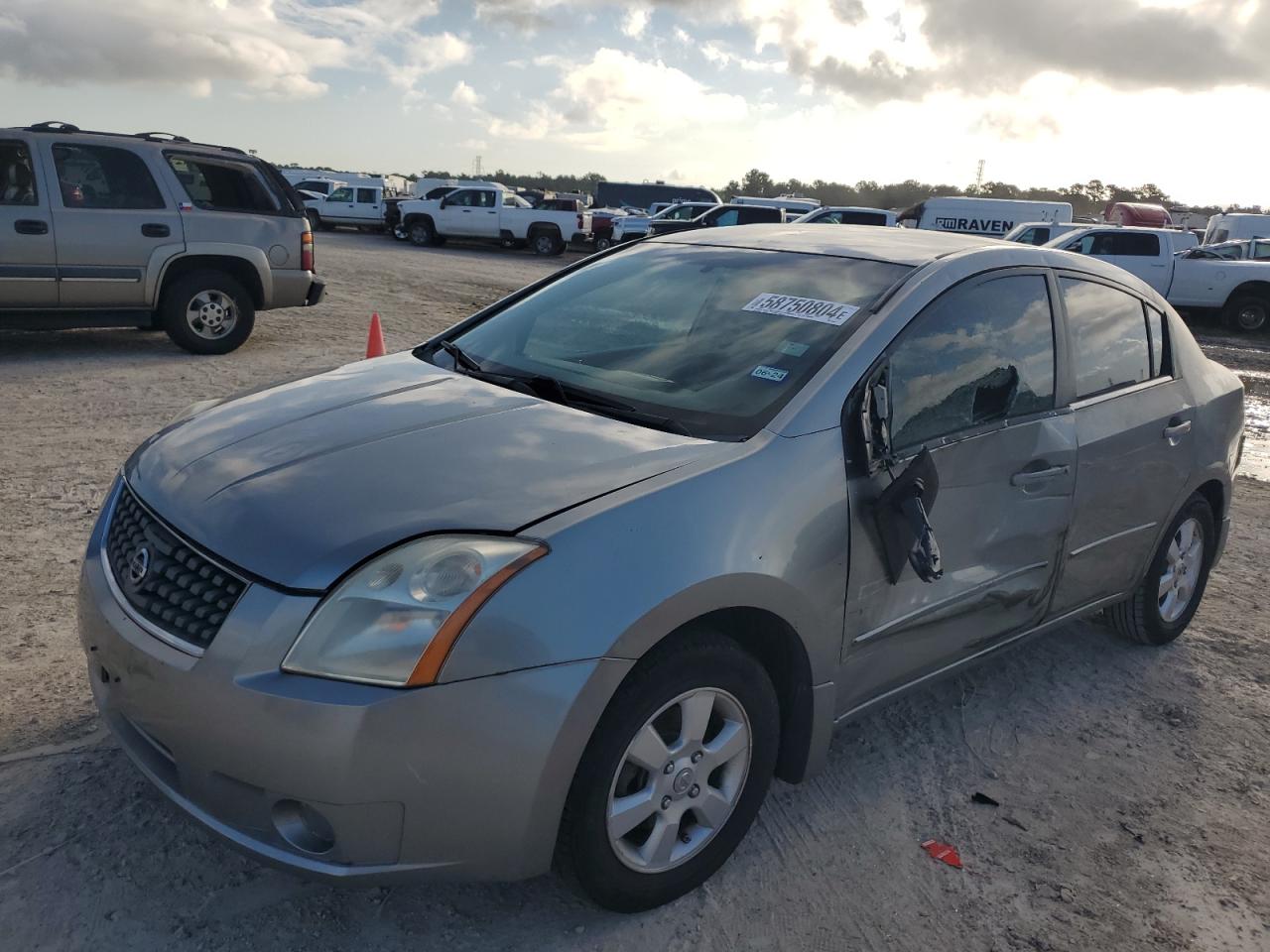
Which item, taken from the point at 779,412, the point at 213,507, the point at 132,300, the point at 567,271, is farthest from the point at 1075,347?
the point at 132,300

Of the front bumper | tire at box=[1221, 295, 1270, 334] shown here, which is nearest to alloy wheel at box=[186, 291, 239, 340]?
Answer: the front bumper

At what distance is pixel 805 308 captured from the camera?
3.22 m

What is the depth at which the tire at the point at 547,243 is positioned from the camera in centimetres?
2870

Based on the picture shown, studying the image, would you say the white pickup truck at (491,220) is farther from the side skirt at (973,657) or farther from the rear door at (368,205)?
the side skirt at (973,657)

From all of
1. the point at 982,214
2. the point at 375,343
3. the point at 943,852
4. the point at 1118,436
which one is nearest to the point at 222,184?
the point at 375,343

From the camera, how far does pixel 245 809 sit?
7.31ft

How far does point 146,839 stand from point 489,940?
969 mm

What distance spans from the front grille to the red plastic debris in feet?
6.62

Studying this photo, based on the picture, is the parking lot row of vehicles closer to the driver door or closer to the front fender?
the driver door

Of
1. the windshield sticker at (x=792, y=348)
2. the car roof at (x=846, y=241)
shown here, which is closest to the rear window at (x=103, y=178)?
the car roof at (x=846, y=241)

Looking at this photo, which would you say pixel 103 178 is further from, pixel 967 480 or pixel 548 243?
pixel 548 243

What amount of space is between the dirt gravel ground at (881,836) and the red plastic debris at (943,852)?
28 millimetres

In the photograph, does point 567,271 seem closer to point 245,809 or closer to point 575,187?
point 245,809

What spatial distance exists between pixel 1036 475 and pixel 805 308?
3.12 feet
